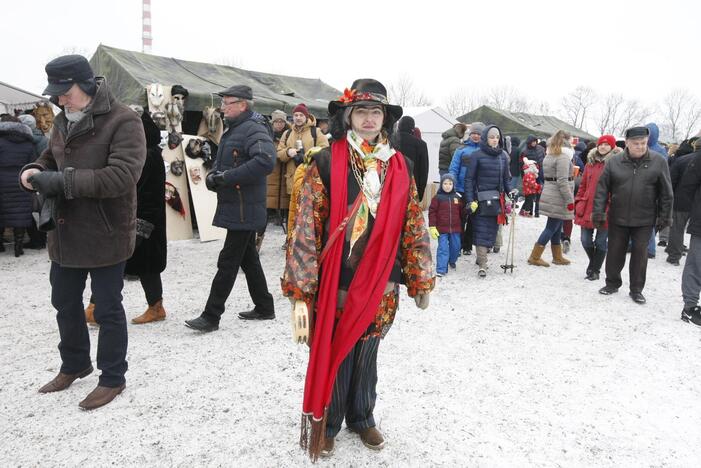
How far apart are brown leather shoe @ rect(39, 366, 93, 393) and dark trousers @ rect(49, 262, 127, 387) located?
19 centimetres

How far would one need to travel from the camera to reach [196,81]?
9.55 m

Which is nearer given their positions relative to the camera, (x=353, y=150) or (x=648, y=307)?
(x=353, y=150)

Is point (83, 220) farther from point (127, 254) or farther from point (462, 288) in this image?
point (462, 288)

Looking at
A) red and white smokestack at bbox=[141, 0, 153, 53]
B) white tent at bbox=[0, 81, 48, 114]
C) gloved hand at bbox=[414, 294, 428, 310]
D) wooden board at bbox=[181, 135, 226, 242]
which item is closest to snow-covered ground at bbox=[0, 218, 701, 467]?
gloved hand at bbox=[414, 294, 428, 310]

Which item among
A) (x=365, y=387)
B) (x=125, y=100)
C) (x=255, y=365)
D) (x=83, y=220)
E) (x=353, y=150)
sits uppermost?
(x=125, y=100)

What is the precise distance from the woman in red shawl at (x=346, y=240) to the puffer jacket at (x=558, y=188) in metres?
5.00

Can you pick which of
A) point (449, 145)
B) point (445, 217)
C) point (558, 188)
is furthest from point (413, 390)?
point (449, 145)

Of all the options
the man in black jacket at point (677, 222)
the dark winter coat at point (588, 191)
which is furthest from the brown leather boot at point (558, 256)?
the man in black jacket at point (677, 222)

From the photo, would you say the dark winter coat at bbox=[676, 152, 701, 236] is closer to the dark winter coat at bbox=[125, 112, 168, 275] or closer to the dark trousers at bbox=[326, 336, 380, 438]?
the dark trousers at bbox=[326, 336, 380, 438]

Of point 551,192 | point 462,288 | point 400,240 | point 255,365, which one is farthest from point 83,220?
point 551,192

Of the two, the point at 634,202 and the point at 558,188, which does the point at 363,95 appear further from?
the point at 558,188

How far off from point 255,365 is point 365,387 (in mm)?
1357

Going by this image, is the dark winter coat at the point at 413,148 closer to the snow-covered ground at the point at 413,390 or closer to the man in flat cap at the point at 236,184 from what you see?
the snow-covered ground at the point at 413,390

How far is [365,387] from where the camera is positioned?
2670 mm
